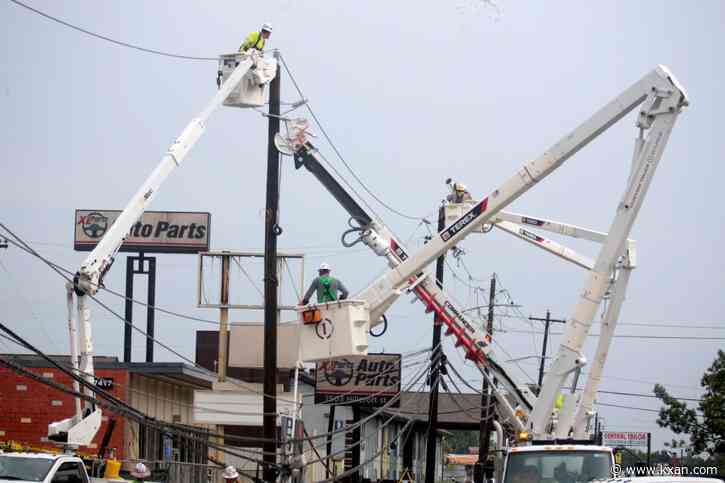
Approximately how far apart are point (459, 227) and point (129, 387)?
14.0 m

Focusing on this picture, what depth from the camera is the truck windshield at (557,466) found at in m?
19.0

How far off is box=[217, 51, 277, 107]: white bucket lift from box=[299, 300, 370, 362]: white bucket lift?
5.01 m

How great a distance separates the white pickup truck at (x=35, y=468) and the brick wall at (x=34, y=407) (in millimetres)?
16670

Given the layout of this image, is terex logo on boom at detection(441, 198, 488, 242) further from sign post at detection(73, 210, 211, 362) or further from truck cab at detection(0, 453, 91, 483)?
sign post at detection(73, 210, 211, 362)

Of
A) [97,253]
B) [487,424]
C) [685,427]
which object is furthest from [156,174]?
[685,427]

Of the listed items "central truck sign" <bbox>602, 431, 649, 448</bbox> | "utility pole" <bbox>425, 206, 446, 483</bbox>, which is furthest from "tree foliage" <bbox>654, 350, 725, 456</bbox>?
"utility pole" <bbox>425, 206, 446, 483</bbox>

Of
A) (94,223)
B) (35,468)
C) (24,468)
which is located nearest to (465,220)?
(35,468)

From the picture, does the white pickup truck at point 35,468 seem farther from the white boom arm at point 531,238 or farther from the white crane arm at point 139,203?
the white boom arm at point 531,238

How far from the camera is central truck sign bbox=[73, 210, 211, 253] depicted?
56938 millimetres

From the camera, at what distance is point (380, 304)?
28.1m

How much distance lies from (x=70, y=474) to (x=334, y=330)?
29.5 ft

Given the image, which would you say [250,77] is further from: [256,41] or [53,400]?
[53,400]

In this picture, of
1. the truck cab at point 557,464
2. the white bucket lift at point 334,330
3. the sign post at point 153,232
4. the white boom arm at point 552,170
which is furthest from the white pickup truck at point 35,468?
the sign post at point 153,232

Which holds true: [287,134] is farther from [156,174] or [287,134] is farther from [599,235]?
[599,235]
